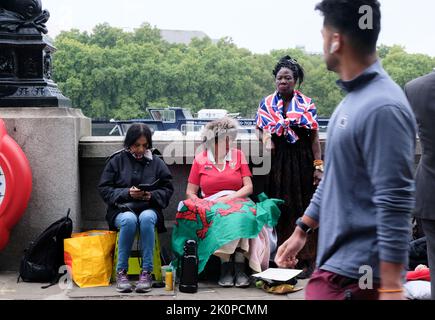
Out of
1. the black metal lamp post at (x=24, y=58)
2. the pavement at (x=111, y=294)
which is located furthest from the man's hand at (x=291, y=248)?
the black metal lamp post at (x=24, y=58)

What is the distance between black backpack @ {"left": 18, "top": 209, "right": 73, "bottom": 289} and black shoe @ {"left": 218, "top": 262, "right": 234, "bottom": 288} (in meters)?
1.43

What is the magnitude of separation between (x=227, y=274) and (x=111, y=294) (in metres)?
1.02

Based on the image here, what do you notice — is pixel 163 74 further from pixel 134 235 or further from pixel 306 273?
pixel 134 235

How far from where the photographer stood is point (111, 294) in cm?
532

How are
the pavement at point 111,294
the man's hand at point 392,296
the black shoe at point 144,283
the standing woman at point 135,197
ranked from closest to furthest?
the man's hand at point 392,296 → the pavement at point 111,294 → the black shoe at point 144,283 → the standing woman at point 135,197

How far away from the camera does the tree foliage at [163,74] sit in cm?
6469

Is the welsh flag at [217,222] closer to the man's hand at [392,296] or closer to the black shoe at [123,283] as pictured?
the black shoe at [123,283]

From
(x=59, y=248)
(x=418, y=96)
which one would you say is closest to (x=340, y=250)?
(x=418, y=96)

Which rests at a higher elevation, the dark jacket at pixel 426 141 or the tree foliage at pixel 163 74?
the tree foliage at pixel 163 74

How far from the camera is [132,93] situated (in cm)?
6656

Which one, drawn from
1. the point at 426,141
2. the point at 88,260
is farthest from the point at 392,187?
the point at 88,260

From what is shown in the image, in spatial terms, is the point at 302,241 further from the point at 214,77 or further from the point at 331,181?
the point at 214,77

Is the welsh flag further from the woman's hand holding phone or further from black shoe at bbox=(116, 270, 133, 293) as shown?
black shoe at bbox=(116, 270, 133, 293)
